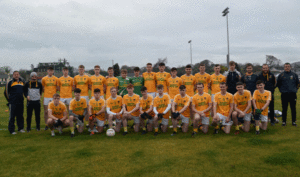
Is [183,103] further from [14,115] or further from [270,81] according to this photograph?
[14,115]

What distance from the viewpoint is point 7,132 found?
20.7 feet

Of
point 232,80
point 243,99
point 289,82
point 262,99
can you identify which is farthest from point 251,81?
point 289,82

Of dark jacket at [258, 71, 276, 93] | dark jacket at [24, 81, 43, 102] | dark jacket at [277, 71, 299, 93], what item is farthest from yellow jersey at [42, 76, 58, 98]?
dark jacket at [277, 71, 299, 93]

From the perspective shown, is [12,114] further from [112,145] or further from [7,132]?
[112,145]

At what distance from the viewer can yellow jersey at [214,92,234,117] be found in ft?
19.0

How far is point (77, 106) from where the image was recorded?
605 cm

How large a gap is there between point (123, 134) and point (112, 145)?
36.3 inches

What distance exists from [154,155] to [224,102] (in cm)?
279

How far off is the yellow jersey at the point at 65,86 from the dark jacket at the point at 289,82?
22.2 ft

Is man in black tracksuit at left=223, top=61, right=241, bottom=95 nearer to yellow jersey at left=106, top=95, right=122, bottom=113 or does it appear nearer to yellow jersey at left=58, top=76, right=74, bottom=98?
yellow jersey at left=106, top=95, right=122, bottom=113

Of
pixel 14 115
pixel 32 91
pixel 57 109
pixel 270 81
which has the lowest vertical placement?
pixel 14 115

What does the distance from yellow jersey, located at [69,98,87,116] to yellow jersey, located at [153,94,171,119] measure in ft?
6.95

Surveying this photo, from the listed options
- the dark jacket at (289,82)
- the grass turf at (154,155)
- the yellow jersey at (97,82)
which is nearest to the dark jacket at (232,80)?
the dark jacket at (289,82)

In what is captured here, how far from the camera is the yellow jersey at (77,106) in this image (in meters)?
6.02
